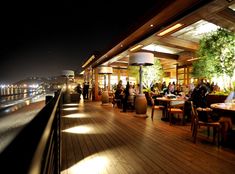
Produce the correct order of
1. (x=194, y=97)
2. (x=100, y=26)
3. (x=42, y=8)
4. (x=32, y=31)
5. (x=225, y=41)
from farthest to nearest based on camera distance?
(x=32, y=31), (x=100, y=26), (x=42, y=8), (x=225, y=41), (x=194, y=97)

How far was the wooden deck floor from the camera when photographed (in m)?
2.62

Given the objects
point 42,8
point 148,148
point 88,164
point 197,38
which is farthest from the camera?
point 42,8

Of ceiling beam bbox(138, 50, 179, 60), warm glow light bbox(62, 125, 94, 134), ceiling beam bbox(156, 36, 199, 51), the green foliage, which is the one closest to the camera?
warm glow light bbox(62, 125, 94, 134)

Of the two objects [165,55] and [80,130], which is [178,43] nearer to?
[165,55]

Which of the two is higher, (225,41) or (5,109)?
(225,41)

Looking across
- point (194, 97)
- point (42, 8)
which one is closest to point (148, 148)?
point (194, 97)

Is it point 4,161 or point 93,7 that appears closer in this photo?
point 4,161

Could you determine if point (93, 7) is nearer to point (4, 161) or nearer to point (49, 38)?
point (49, 38)

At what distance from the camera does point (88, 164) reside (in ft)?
9.06

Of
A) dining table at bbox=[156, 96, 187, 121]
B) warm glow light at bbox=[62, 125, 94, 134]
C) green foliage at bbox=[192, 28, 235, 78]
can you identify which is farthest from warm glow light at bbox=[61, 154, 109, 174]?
green foliage at bbox=[192, 28, 235, 78]

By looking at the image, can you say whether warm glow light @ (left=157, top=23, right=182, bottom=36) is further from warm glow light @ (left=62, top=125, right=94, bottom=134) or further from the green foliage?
warm glow light @ (left=62, top=125, right=94, bottom=134)

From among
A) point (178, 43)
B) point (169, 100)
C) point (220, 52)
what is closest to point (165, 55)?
point (178, 43)

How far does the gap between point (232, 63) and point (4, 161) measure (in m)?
6.75

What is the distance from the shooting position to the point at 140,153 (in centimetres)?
320
